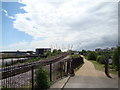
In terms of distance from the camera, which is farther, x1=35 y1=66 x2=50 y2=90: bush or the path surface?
the path surface

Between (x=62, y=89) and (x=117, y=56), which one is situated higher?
(x=117, y=56)

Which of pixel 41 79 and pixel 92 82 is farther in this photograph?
pixel 92 82

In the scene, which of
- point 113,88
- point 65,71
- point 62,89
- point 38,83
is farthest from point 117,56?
point 38,83

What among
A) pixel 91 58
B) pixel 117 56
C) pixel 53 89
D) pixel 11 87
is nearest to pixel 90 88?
pixel 53 89

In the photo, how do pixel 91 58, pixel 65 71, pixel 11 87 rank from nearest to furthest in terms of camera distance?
pixel 11 87, pixel 65 71, pixel 91 58

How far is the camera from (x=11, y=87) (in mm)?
7340

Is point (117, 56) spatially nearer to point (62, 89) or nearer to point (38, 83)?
point (62, 89)

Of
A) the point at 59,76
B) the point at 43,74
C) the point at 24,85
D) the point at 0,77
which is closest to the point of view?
the point at 0,77

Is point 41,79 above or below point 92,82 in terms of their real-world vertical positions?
above

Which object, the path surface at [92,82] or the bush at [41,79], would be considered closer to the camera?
the bush at [41,79]

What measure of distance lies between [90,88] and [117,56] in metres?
8.56

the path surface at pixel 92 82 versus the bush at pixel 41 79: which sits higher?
the bush at pixel 41 79

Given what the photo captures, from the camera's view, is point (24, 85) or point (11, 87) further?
point (24, 85)

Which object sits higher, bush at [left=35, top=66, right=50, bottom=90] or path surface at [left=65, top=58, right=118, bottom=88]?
bush at [left=35, top=66, right=50, bottom=90]
